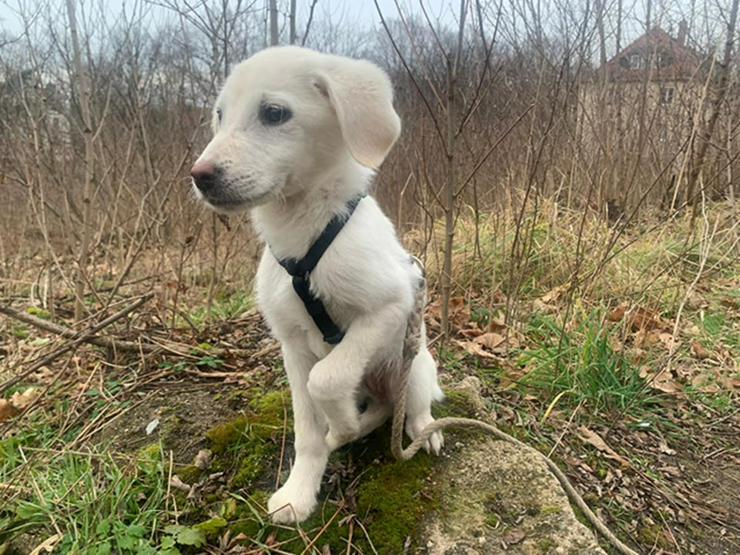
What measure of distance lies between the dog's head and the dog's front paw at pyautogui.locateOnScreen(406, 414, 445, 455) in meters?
1.00

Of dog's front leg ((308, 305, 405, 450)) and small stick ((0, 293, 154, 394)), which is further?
small stick ((0, 293, 154, 394))

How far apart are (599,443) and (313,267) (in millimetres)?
1603

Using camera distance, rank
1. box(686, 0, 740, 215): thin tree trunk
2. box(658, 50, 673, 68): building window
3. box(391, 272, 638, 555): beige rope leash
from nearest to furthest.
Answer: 1. box(391, 272, 638, 555): beige rope leash
2. box(686, 0, 740, 215): thin tree trunk
3. box(658, 50, 673, 68): building window

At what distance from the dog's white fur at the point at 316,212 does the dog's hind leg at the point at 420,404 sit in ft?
0.49

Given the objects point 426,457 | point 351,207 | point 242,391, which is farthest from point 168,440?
point 351,207

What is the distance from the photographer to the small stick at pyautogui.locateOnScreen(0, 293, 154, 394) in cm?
253

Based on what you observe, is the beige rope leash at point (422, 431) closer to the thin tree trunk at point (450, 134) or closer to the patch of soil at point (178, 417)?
the patch of soil at point (178, 417)

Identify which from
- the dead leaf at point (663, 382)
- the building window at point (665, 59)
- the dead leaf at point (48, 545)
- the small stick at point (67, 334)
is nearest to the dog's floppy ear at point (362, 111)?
the dead leaf at point (48, 545)

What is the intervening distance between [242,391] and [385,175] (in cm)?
396

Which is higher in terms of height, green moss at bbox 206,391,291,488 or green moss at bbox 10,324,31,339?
green moss at bbox 206,391,291,488

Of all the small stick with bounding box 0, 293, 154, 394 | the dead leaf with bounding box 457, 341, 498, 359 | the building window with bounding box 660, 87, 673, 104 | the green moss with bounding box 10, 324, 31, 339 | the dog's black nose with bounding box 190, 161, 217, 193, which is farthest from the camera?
the building window with bounding box 660, 87, 673, 104

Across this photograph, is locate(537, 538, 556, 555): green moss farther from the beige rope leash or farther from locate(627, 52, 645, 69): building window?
locate(627, 52, 645, 69): building window

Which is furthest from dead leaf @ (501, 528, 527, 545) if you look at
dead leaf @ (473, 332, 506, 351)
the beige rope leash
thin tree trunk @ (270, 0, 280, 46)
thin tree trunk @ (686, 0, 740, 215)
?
thin tree trunk @ (686, 0, 740, 215)

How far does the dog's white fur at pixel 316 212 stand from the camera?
169 centimetres
